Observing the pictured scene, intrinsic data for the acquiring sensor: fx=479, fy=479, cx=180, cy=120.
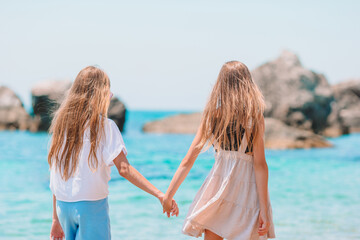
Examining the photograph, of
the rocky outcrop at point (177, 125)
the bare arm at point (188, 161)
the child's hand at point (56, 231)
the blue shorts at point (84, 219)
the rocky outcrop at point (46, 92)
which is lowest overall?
the rocky outcrop at point (177, 125)

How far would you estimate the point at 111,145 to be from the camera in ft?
9.48

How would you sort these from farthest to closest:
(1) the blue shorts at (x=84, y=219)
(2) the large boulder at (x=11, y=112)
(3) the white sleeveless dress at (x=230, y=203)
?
1. (2) the large boulder at (x=11, y=112)
2. (3) the white sleeveless dress at (x=230, y=203)
3. (1) the blue shorts at (x=84, y=219)

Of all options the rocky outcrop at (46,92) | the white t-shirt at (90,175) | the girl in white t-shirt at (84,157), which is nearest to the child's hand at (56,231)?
the girl in white t-shirt at (84,157)

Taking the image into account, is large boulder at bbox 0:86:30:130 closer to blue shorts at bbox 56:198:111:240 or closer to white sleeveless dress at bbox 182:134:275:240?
white sleeveless dress at bbox 182:134:275:240

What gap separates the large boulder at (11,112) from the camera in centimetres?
2792

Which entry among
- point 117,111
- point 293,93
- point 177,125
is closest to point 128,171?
point 293,93

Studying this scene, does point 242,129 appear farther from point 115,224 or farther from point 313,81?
point 313,81

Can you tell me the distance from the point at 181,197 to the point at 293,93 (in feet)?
52.3

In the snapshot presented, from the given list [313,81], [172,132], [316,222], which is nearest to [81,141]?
[316,222]

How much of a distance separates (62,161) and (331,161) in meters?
13.2

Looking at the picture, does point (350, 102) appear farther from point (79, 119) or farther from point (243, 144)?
point (79, 119)

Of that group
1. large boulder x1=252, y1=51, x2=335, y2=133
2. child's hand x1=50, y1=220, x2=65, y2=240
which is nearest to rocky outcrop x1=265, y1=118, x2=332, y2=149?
large boulder x1=252, y1=51, x2=335, y2=133

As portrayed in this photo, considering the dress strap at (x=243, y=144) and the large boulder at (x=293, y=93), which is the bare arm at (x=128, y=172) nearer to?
the dress strap at (x=243, y=144)

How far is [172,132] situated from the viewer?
28484 mm
